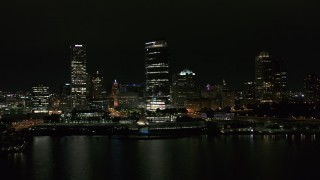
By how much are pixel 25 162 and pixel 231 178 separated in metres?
9.58

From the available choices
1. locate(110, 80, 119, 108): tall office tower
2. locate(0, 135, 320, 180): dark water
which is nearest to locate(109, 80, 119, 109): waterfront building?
locate(110, 80, 119, 108): tall office tower

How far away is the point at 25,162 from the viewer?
2545cm

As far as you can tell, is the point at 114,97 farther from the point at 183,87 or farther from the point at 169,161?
the point at 169,161

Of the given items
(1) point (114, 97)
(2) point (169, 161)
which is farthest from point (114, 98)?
(2) point (169, 161)

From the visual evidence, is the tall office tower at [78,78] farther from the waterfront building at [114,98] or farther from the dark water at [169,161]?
the dark water at [169,161]

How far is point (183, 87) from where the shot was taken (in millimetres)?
74500

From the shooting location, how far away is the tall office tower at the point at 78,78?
7606 cm

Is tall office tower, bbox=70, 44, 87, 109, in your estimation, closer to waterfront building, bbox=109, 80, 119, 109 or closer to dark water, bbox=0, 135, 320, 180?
waterfront building, bbox=109, 80, 119, 109

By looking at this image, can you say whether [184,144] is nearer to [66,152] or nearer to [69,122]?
[66,152]

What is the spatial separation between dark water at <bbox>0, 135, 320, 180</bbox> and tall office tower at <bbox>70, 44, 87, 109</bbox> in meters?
42.5

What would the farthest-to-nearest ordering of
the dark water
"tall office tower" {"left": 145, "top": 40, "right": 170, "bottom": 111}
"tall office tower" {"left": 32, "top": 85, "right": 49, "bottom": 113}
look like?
"tall office tower" {"left": 32, "top": 85, "right": 49, "bottom": 113} → "tall office tower" {"left": 145, "top": 40, "right": 170, "bottom": 111} → the dark water

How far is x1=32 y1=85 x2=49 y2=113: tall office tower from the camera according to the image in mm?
78438

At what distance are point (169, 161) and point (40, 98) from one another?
5851 centimetres

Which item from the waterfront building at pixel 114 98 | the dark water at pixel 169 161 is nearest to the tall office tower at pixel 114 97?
the waterfront building at pixel 114 98
